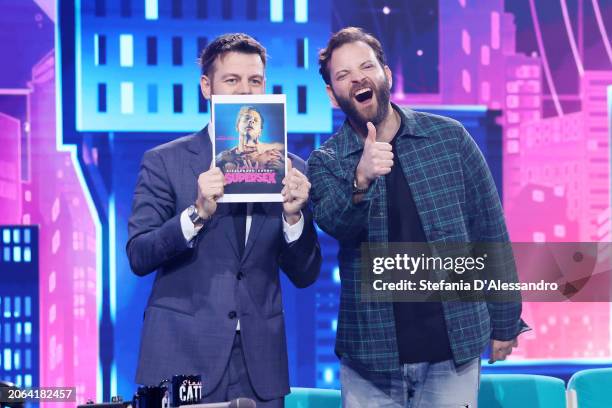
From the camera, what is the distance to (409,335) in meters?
3.25

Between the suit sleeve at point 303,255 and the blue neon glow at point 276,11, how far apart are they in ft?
4.12

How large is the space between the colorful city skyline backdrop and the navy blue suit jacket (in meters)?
1.08

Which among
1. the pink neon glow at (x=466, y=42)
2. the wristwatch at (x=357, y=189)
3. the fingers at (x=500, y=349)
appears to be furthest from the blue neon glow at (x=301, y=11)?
the fingers at (x=500, y=349)

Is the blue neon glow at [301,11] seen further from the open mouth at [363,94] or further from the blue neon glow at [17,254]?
the blue neon glow at [17,254]

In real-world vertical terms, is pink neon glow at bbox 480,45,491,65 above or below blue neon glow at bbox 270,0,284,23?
below

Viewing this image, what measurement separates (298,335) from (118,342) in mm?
903

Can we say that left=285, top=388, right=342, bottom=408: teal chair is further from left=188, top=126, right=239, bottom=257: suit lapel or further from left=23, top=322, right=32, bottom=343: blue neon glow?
left=23, top=322, right=32, bottom=343: blue neon glow

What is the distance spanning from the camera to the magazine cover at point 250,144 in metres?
3.26

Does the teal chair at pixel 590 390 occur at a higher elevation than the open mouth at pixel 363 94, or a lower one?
lower

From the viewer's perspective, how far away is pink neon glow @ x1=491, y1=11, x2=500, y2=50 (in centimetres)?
452

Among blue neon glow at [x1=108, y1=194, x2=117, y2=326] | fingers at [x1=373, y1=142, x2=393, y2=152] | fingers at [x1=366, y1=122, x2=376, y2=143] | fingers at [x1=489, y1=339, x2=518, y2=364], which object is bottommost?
fingers at [x1=489, y1=339, x2=518, y2=364]

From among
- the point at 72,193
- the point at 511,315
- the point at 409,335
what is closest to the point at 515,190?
the point at 511,315

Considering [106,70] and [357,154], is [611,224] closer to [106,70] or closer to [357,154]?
[357,154]

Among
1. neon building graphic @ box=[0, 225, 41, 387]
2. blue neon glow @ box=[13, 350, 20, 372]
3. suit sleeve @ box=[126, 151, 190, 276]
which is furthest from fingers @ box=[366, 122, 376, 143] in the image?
blue neon glow @ box=[13, 350, 20, 372]
